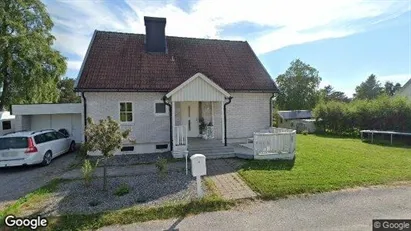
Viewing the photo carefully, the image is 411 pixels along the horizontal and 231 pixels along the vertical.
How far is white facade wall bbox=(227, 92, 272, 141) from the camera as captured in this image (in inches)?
577

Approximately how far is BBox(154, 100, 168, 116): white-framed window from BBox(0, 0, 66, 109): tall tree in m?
16.9

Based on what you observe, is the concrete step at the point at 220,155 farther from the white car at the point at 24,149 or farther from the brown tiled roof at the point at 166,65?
the white car at the point at 24,149

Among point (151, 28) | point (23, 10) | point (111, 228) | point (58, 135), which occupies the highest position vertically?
point (23, 10)

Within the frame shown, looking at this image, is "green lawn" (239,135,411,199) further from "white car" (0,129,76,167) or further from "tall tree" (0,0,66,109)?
"tall tree" (0,0,66,109)

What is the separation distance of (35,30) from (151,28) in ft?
53.2

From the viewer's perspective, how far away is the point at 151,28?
1589 centimetres

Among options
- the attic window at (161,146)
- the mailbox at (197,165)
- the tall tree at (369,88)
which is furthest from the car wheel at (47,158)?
the tall tree at (369,88)

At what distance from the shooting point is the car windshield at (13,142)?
34.5 feet

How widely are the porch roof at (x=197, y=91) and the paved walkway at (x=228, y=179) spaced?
128 inches

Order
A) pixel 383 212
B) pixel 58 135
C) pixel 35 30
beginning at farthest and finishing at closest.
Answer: pixel 35 30 < pixel 58 135 < pixel 383 212

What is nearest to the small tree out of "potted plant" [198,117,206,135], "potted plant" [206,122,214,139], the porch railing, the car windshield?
the porch railing

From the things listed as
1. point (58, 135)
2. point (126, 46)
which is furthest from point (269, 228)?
point (126, 46)

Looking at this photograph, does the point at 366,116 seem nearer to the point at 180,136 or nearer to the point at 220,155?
the point at 220,155

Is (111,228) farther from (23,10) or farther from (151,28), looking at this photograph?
(23,10)
